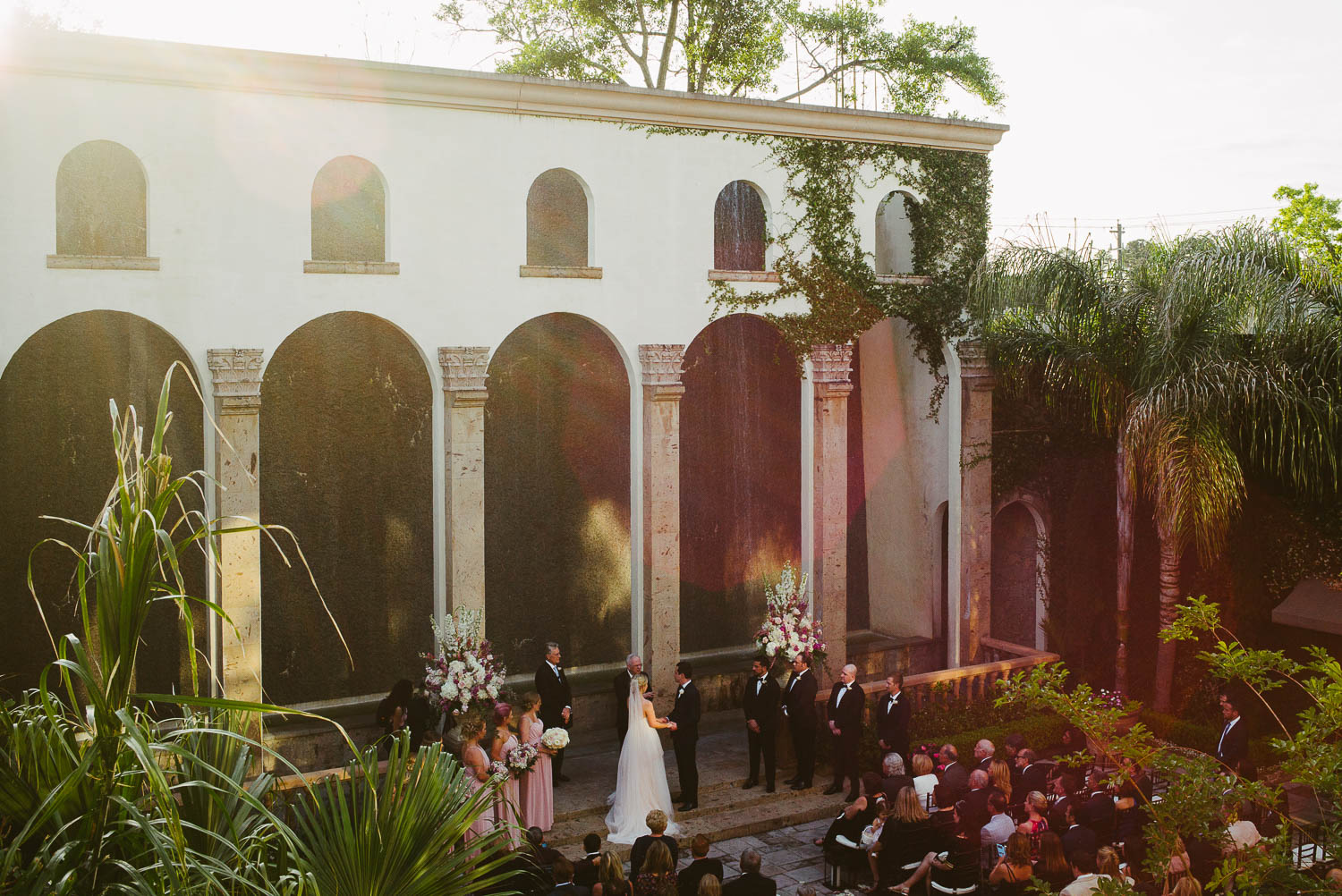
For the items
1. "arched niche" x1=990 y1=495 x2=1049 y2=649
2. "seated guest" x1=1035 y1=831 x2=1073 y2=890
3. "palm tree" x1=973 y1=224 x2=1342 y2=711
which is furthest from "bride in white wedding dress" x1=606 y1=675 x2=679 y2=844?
"arched niche" x1=990 y1=495 x2=1049 y2=649

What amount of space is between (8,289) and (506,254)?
5.67 m

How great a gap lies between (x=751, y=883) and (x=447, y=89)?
10078 mm

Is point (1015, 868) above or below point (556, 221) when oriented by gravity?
below

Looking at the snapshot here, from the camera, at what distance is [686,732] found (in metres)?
13.7

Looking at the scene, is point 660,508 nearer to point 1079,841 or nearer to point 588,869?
point 588,869

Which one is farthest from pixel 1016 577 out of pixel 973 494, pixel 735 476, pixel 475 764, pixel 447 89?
pixel 447 89

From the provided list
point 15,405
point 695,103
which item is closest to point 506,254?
point 695,103

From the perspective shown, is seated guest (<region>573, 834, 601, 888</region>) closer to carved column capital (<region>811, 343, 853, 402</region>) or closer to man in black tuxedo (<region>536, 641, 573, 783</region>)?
man in black tuxedo (<region>536, 641, 573, 783</region>)

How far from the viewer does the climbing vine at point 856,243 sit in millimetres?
17094

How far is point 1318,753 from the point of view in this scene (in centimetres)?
600

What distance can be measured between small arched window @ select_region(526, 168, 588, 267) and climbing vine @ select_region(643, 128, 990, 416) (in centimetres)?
142

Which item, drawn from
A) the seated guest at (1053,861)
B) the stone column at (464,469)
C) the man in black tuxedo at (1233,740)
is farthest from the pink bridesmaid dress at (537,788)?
the man in black tuxedo at (1233,740)

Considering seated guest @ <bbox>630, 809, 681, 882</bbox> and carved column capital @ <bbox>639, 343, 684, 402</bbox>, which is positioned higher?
carved column capital @ <bbox>639, 343, 684, 402</bbox>

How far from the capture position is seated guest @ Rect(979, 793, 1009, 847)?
1061 cm
